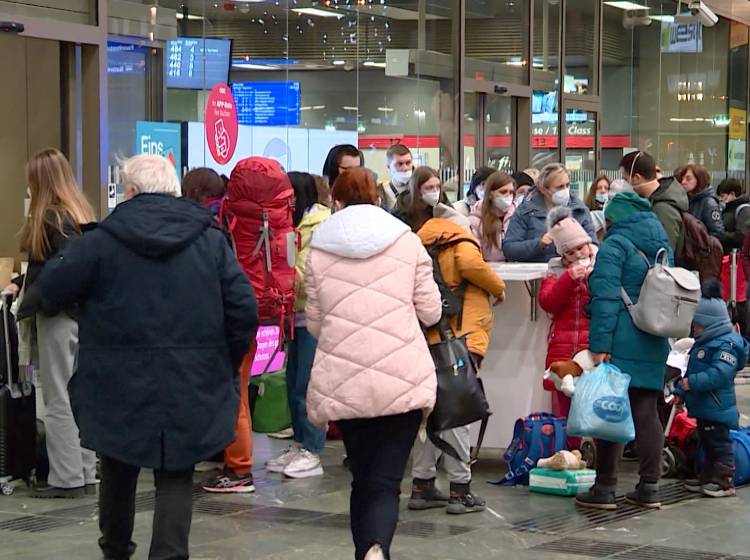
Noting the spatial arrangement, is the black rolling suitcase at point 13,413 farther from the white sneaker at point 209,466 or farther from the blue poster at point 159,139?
the blue poster at point 159,139

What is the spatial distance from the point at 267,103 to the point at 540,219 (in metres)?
3.01

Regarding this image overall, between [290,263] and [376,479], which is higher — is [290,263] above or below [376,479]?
above

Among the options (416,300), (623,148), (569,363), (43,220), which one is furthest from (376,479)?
(623,148)

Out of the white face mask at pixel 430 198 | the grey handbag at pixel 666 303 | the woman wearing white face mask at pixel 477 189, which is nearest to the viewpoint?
the grey handbag at pixel 666 303

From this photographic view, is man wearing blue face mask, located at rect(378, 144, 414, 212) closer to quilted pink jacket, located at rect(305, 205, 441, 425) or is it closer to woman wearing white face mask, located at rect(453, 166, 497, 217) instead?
woman wearing white face mask, located at rect(453, 166, 497, 217)

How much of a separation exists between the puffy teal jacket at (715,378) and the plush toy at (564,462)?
2.23 feet

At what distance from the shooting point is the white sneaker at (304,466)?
312 inches

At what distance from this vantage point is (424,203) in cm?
716

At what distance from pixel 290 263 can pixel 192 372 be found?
2.71m

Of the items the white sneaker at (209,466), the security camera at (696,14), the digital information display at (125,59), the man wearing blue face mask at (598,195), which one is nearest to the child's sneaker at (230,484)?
the white sneaker at (209,466)

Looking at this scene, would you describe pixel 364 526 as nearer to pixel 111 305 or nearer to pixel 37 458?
pixel 111 305

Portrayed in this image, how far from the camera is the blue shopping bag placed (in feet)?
22.4

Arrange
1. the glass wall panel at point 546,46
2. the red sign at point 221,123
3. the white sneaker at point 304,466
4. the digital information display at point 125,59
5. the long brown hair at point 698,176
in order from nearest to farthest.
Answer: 1. the white sneaker at point 304,466
2. the digital information display at point 125,59
3. the red sign at point 221,123
4. the long brown hair at point 698,176
5. the glass wall panel at point 546,46

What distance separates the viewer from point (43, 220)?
707 cm
